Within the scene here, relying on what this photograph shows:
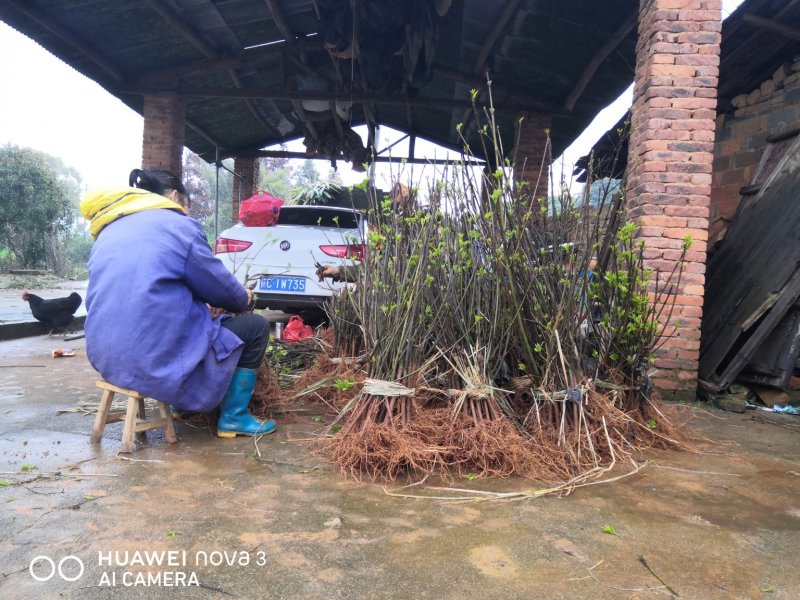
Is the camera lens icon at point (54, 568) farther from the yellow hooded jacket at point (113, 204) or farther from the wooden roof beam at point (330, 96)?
the wooden roof beam at point (330, 96)

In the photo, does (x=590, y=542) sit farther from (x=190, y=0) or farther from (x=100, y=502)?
(x=190, y=0)

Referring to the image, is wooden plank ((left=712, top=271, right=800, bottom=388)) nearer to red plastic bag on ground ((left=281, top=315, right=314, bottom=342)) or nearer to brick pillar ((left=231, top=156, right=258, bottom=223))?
red plastic bag on ground ((left=281, top=315, right=314, bottom=342))

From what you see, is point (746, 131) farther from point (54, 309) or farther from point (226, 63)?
point (54, 309)

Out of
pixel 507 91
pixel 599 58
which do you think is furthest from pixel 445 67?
pixel 599 58

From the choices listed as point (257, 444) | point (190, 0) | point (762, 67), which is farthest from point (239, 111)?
point (257, 444)

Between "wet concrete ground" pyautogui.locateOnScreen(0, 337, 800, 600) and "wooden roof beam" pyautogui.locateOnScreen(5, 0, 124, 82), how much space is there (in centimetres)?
509

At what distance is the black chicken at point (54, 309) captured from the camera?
6.21 metres

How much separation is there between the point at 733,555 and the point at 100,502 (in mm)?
2058

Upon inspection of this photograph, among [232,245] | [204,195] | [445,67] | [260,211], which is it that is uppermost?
→ [204,195]

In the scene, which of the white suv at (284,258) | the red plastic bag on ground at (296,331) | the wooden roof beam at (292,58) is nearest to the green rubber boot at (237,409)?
the red plastic bag on ground at (296,331)

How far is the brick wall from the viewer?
495 centimetres

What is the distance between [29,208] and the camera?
16.0 metres

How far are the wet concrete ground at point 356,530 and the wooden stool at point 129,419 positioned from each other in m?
0.06

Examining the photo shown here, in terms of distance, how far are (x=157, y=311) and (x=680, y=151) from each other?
3.43 metres
